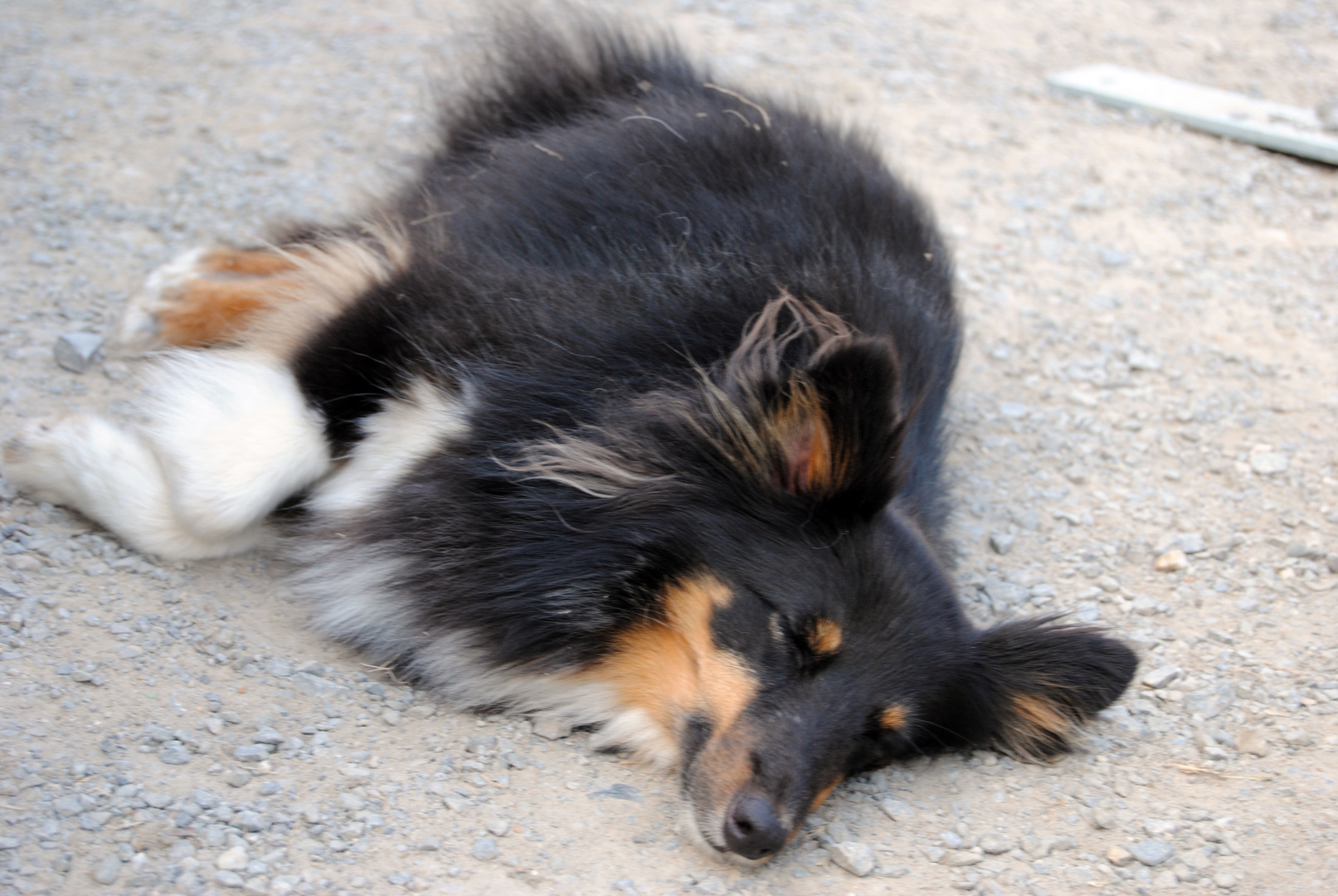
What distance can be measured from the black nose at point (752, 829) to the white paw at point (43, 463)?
2.10 metres

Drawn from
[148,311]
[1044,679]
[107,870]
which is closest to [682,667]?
[1044,679]

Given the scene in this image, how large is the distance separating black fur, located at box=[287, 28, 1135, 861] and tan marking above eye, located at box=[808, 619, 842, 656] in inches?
0.8

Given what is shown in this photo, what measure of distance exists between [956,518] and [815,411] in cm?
158

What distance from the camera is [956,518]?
4078 mm

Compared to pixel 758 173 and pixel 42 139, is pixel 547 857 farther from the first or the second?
pixel 42 139

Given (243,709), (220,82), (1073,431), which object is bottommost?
(1073,431)

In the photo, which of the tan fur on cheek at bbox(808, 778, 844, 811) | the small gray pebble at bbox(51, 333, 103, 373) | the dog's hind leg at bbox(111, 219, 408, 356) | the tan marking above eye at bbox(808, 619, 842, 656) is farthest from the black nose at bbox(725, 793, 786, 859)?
the small gray pebble at bbox(51, 333, 103, 373)

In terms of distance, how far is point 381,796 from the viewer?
268 centimetres

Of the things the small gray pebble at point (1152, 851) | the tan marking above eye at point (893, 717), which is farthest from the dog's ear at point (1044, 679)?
the small gray pebble at point (1152, 851)

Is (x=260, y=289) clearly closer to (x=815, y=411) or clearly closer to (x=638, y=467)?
(x=638, y=467)

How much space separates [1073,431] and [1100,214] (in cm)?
164

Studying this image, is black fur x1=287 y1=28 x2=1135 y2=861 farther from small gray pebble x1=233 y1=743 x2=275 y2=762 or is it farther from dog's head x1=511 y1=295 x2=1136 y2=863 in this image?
small gray pebble x1=233 y1=743 x2=275 y2=762

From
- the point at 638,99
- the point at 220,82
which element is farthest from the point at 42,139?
the point at 638,99

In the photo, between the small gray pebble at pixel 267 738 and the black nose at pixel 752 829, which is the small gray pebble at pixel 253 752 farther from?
the black nose at pixel 752 829
